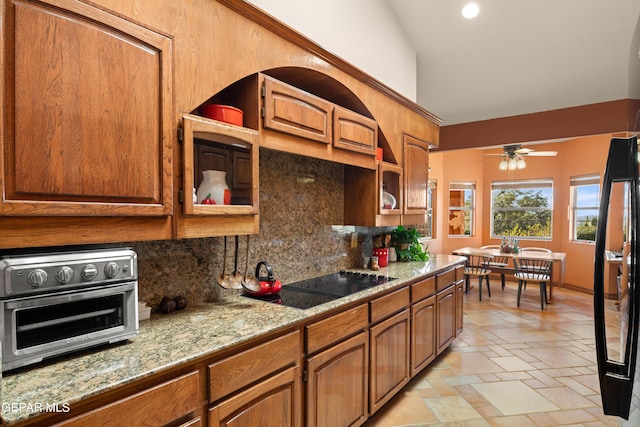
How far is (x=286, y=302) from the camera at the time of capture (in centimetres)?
188

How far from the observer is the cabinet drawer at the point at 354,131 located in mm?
2242

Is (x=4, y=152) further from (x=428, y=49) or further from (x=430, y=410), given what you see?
(x=428, y=49)

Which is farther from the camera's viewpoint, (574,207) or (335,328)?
(574,207)

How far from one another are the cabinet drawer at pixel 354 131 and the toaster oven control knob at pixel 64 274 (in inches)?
61.9

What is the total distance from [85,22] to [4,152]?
19.2 inches

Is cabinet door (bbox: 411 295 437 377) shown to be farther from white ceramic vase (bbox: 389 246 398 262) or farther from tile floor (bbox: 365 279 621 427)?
white ceramic vase (bbox: 389 246 398 262)

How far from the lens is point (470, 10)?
332 centimetres

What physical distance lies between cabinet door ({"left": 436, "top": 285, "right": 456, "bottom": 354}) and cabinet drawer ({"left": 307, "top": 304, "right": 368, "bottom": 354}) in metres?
1.27

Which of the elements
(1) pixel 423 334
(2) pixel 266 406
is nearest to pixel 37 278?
(2) pixel 266 406

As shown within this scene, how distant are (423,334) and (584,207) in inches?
211

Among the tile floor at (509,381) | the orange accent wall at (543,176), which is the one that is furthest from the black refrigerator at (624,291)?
the orange accent wall at (543,176)

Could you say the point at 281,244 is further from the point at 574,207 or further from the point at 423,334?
the point at 574,207

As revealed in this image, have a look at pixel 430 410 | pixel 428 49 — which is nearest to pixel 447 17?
pixel 428 49

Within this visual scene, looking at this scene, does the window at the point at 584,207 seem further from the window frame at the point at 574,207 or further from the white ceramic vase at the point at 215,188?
the white ceramic vase at the point at 215,188
